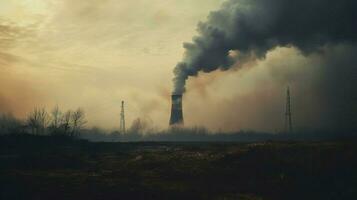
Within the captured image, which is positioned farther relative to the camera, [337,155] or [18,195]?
[337,155]

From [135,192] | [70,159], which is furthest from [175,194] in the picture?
[70,159]

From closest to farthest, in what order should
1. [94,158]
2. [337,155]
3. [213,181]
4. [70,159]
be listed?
[213,181], [337,155], [70,159], [94,158]

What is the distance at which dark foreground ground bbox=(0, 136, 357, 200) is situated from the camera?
76.5 feet

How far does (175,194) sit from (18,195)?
869 cm

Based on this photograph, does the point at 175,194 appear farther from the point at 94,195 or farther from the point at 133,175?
the point at 133,175

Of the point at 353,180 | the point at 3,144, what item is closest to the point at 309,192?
the point at 353,180

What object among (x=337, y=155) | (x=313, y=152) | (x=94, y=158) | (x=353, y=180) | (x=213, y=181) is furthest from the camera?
(x=94, y=158)

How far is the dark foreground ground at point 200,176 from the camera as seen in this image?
23.3 meters

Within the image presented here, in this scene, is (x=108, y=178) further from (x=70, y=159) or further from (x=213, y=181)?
(x=70, y=159)

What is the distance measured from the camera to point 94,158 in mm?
44812

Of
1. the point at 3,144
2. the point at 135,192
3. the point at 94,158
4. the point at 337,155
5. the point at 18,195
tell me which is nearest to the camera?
the point at 18,195

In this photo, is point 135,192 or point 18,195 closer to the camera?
point 18,195

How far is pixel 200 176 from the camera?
29750 millimetres

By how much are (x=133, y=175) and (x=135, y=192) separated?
7.78 metres
